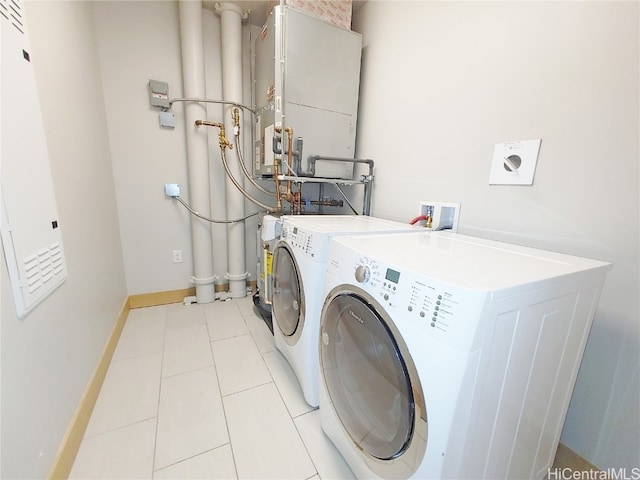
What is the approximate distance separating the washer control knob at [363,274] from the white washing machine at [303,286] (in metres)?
0.30

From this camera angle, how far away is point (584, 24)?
2.83 ft

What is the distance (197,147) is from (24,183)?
1395 millimetres

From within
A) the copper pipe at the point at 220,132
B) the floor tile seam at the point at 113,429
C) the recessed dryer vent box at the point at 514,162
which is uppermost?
the copper pipe at the point at 220,132

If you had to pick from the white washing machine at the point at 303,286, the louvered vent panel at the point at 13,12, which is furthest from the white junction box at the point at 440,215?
the louvered vent panel at the point at 13,12

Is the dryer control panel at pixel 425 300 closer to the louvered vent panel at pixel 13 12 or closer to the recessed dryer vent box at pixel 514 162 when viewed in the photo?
the recessed dryer vent box at pixel 514 162

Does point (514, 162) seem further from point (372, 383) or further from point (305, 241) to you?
point (372, 383)

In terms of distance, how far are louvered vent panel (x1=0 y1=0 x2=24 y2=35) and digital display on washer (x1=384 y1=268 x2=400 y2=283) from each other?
1.27 metres

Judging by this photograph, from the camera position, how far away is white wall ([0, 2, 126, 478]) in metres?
0.71

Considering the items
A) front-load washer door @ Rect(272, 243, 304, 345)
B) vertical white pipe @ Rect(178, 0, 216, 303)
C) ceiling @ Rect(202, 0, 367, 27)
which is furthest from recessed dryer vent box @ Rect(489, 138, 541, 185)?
vertical white pipe @ Rect(178, 0, 216, 303)

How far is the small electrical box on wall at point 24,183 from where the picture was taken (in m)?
0.72

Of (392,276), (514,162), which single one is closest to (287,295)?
(392,276)

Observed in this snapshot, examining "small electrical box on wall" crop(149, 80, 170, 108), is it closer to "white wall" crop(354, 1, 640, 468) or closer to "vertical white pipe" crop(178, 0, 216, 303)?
"vertical white pipe" crop(178, 0, 216, 303)

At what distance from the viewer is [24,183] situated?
0.79 m
